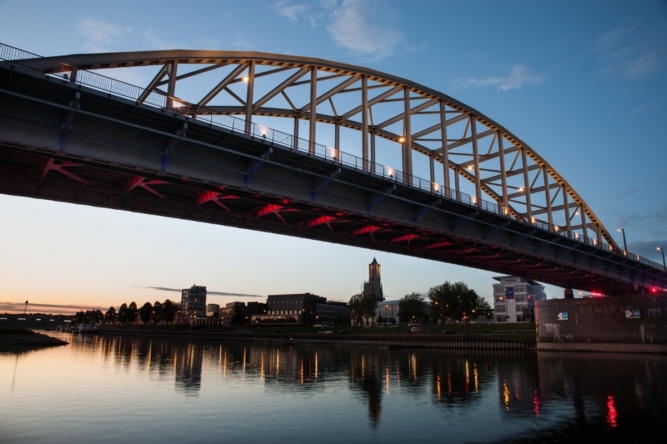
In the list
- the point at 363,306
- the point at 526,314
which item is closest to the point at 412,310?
the point at 363,306

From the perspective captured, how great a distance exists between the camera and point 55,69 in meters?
24.7

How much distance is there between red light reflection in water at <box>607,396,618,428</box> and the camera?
61.8ft

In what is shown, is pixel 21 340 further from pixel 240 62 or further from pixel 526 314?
pixel 526 314

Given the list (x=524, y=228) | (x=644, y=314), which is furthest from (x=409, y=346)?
(x=524, y=228)

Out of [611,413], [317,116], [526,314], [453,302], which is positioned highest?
[317,116]

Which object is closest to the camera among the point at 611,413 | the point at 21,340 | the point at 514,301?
the point at 611,413

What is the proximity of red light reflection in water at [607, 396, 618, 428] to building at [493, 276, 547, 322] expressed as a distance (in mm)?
146799

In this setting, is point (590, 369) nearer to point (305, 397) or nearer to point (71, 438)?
point (305, 397)

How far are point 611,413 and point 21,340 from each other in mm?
91058

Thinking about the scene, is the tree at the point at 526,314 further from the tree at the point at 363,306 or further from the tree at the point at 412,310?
the tree at the point at 363,306

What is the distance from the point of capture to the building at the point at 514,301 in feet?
546

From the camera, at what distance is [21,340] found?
82.1 m

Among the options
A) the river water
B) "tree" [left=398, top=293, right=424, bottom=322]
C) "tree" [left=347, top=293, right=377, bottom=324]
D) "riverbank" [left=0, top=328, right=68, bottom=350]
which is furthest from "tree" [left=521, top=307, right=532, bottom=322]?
"riverbank" [left=0, top=328, right=68, bottom=350]

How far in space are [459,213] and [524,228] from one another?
9.84 meters
